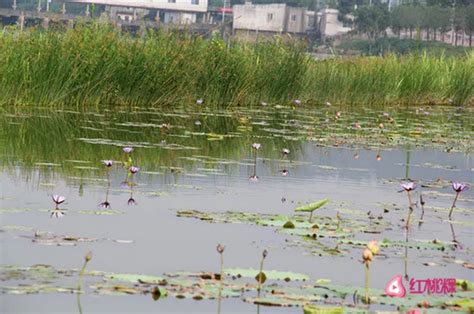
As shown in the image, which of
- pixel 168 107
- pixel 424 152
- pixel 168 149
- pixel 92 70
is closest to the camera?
pixel 168 149

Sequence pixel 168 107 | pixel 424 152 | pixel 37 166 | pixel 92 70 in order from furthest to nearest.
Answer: pixel 168 107, pixel 92 70, pixel 424 152, pixel 37 166

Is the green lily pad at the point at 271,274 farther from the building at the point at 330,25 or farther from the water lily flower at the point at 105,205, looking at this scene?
the building at the point at 330,25

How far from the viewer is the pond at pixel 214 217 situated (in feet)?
→ 14.4

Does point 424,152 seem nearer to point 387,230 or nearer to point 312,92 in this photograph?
point 387,230

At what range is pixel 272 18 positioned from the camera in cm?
4972

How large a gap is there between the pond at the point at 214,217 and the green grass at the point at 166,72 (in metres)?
0.67

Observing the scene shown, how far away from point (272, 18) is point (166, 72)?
35624 mm

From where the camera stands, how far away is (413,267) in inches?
208

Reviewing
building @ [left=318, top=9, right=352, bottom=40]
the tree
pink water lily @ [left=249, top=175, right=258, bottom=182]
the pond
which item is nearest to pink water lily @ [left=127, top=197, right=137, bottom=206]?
the pond

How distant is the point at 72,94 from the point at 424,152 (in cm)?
420

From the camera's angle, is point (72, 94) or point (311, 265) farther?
point (72, 94)

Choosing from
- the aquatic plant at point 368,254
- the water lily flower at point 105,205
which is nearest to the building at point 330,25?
the water lily flower at point 105,205

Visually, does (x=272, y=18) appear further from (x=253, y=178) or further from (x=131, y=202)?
(x=131, y=202)

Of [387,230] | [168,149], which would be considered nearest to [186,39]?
[168,149]
